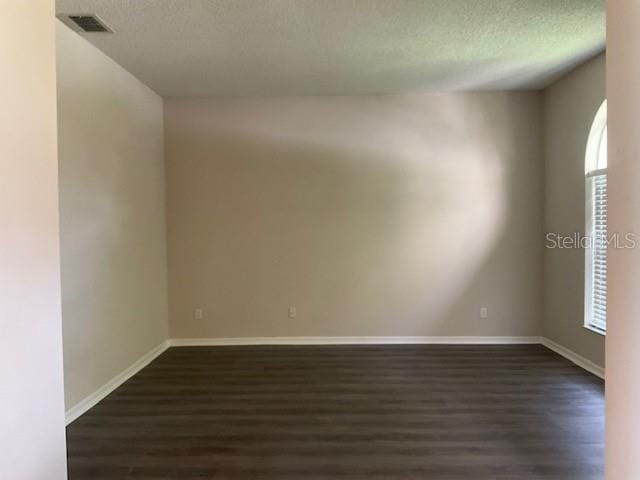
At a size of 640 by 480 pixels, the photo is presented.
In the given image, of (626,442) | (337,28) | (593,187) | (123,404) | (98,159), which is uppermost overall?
(337,28)

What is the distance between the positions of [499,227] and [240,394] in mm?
3279

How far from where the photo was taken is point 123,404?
10.1ft

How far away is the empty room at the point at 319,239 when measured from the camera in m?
1.58

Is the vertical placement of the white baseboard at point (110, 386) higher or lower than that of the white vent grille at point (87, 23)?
lower

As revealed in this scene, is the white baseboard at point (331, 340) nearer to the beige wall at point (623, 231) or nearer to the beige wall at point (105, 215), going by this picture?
the beige wall at point (105, 215)

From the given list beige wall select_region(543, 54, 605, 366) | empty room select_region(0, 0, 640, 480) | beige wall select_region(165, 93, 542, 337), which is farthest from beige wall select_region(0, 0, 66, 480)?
beige wall select_region(543, 54, 605, 366)

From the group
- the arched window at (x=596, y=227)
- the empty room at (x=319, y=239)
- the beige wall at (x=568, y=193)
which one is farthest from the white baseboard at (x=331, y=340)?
the arched window at (x=596, y=227)

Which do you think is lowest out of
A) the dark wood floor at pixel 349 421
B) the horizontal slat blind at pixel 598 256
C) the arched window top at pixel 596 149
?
the dark wood floor at pixel 349 421

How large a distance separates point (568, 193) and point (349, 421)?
3127 mm

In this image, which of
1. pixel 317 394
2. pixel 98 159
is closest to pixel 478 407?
pixel 317 394

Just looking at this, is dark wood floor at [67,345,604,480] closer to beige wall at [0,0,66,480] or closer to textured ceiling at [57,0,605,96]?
beige wall at [0,0,66,480]

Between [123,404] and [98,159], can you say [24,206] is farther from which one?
[123,404]

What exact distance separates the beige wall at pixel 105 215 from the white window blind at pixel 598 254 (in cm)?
431

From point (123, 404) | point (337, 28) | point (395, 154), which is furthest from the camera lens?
point (395, 154)
